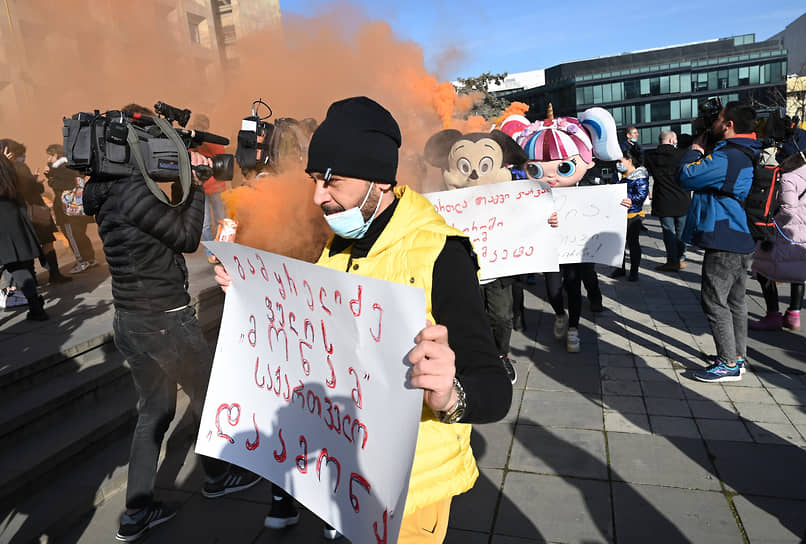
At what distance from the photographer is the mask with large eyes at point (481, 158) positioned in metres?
4.60

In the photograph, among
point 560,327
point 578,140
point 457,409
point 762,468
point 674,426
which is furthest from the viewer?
point 560,327

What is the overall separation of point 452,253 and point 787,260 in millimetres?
4971

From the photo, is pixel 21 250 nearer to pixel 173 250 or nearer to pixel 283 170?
pixel 283 170

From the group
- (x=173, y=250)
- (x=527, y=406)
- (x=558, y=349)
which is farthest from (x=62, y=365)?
(x=558, y=349)

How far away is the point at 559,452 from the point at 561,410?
0.62 m

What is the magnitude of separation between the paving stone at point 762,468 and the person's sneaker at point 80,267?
329 inches

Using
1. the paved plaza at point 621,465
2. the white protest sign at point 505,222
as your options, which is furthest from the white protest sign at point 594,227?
the paved plaza at point 621,465

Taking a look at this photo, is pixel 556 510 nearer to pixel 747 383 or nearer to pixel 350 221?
pixel 350 221

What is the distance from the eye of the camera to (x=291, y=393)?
1.63m

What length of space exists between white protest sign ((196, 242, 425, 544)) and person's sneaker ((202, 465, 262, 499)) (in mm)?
1537

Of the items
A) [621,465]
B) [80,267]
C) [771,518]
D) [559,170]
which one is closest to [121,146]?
[621,465]

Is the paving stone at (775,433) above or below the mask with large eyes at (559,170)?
below

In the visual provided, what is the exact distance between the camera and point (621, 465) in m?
3.16

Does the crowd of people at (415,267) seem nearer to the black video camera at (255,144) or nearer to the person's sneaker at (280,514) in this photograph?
the person's sneaker at (280,514)
